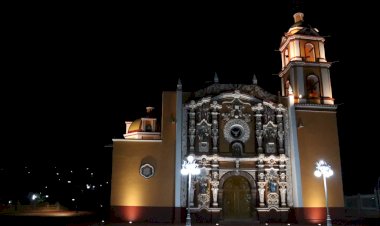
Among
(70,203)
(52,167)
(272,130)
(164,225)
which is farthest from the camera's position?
(70,203)

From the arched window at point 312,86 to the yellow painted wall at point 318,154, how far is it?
1.92m

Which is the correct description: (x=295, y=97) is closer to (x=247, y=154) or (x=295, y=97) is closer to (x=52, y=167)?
(x=247, y=154)

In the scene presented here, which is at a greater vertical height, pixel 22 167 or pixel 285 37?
pixel 285 37

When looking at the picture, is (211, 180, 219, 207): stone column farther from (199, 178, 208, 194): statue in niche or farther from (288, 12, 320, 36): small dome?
(288, 12, 320, 36): small dome

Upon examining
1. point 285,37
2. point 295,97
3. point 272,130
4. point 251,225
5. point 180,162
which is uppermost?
point 285,37

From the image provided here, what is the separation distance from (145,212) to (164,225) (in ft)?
9.94

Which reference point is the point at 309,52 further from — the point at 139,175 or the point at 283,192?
the point at 139,175

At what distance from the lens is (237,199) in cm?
2867

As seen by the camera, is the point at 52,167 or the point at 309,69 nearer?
the point at 309,69

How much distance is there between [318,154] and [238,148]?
5.62m

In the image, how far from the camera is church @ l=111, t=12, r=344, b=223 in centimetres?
2767

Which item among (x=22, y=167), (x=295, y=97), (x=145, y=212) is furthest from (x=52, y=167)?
(x=295, y=97)

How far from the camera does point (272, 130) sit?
2953 cm

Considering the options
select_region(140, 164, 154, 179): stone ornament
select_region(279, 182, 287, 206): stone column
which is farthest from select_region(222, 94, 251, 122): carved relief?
select_region(140, 164, 154, 179): stone ornament
